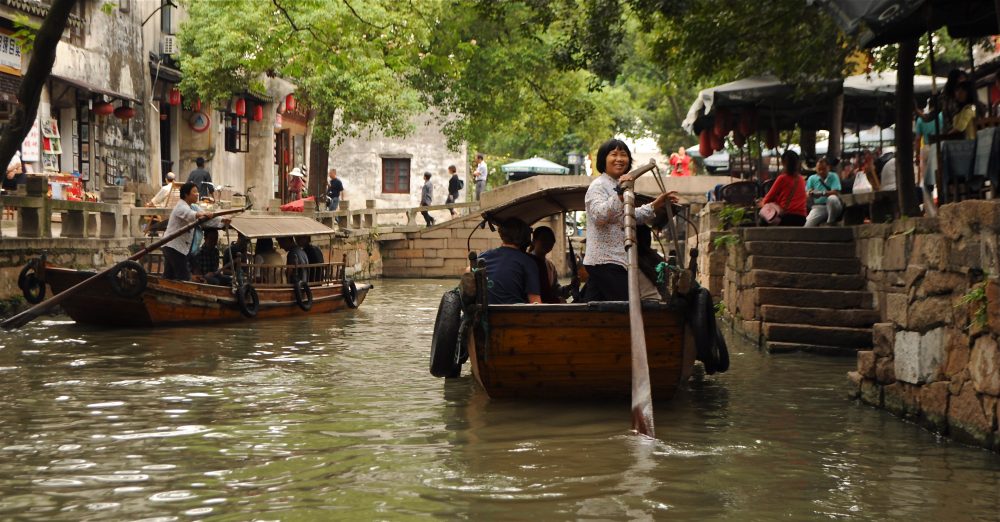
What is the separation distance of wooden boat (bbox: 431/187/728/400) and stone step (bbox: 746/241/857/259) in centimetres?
411

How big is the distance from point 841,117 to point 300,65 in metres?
8.06

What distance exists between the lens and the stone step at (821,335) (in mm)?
11781

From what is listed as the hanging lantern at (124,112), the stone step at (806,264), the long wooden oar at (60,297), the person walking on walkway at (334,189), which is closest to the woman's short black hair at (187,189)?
the long wooden oar at (60,297)

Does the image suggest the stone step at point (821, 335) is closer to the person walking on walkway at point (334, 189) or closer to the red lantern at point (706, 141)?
the red lantern at point (706, 141)

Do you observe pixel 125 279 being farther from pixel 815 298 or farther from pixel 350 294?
pixel 815 298

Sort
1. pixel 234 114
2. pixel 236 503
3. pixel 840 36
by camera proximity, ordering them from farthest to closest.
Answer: pixel 234 114 → pixel 840 36 → pixel 236 503

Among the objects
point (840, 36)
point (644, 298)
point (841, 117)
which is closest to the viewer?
point (644, 298)

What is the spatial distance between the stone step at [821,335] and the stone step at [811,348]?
0.11 ft

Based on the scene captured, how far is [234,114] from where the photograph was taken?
1180 inches

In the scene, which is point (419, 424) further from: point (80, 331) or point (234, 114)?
point (234, 114)

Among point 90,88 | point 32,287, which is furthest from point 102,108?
point 32,287

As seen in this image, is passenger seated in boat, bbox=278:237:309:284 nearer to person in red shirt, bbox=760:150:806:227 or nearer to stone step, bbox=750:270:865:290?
person in red shirt, bbox=760:150:806:227

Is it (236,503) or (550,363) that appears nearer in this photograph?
(236,503)

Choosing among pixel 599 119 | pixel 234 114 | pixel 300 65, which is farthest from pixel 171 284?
pixel 599 119
